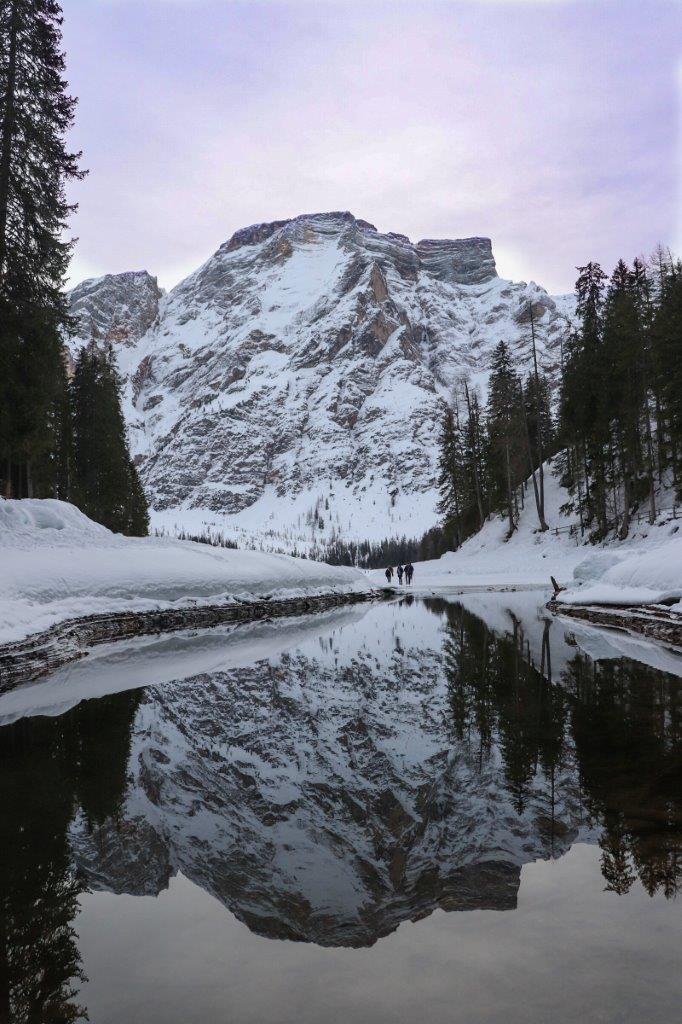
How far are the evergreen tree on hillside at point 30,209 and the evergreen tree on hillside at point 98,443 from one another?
2254 cm

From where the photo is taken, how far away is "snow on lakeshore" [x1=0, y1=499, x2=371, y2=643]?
Result: 1265 cm

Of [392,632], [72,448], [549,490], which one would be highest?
[72,448]

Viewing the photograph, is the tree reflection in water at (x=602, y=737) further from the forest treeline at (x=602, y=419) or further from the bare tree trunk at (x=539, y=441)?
the bare tree trunk at (x=539, y=441)

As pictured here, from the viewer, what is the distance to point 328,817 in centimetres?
411

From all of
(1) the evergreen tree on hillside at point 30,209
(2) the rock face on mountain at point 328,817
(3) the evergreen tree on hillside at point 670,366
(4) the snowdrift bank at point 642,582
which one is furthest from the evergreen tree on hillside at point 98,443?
(2) the rock face on mountain at point 328,817

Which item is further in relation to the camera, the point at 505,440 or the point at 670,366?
the point at 505,440

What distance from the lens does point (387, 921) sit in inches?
113

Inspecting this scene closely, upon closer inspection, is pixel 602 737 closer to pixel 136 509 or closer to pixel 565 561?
pixel 565 561

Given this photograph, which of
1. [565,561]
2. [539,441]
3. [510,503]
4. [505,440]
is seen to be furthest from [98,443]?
[539,441]

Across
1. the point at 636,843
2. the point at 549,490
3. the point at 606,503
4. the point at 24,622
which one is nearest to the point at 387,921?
the point at 636,843

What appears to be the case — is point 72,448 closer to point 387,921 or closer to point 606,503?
point 606,503

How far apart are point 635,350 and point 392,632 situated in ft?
87.7

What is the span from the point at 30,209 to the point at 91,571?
1183 cm

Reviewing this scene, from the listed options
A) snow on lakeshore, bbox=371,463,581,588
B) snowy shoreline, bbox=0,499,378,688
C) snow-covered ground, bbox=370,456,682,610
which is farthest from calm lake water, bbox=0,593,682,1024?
snow on lakeshore, bbox=371,463,581,588
